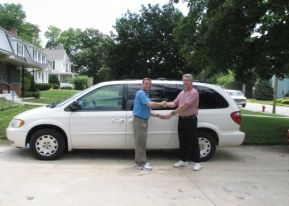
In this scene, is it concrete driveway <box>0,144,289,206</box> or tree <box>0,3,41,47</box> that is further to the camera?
tree <box>0,3,41,47</box>

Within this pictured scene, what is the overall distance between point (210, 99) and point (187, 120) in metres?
1.03

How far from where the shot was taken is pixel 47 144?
595 centimetres

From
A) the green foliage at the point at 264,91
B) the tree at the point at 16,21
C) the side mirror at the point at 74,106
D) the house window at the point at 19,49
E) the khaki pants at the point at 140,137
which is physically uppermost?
the tree at the point at 16,21

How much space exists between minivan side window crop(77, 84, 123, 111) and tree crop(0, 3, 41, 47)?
59.3 metres

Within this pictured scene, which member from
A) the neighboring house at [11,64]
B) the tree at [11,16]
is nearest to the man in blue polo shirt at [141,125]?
the neighboring house at [11,64]

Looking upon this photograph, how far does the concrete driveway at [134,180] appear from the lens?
4137 mm

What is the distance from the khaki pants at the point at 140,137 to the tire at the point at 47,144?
1.59 m

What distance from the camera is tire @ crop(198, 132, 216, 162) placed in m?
6.15

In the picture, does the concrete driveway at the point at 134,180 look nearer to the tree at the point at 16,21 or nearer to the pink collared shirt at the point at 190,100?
the pink collared shirt at the point at 190,100

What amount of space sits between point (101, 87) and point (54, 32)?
8993cm

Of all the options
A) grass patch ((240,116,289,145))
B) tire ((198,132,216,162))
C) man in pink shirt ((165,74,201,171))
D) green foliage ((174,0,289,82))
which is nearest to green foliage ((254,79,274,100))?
grass patch ((240,116,289,145))

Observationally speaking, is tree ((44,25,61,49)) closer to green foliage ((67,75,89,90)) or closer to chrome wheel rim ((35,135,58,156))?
green foliage ((67,75,89,90))

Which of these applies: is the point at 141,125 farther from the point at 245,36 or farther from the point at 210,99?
the point at 245,36

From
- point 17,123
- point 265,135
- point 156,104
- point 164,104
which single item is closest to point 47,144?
point 17,123
